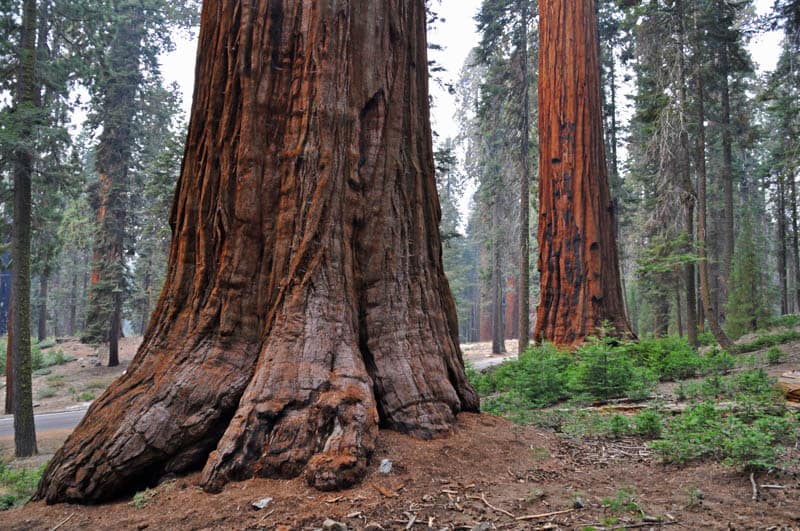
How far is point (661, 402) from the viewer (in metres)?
5.54

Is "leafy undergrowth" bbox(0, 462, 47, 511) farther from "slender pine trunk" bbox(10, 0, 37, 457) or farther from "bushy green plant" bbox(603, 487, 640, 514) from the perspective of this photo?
"bushy green plant" bbox(603, 487, 640, 514)

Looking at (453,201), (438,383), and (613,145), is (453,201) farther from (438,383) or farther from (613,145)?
(438,383)

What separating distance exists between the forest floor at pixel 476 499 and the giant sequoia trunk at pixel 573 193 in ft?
19.7

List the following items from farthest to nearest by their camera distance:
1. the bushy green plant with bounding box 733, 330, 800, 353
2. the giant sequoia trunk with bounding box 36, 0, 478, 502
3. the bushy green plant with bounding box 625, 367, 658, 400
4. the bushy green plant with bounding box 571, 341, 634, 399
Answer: the bushy green plant with bounding box 733, 330, 800, 353, the bushy green plant with bounding box 571, 341, 634, 399, the bushy green plant with bounding box 625, 367, 658, 400, the giant sequoia trunk with bounding box 36, 0, 478, 502

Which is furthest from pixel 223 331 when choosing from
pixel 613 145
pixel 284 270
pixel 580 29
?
pixel 613 145

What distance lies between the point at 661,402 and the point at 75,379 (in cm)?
2357

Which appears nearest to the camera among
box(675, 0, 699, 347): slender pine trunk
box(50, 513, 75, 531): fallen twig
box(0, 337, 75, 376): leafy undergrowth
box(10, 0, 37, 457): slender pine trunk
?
box(50, 513, 75, 531): fallen twig

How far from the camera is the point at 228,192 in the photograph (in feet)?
13.7

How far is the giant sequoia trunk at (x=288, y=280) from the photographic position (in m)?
3.44

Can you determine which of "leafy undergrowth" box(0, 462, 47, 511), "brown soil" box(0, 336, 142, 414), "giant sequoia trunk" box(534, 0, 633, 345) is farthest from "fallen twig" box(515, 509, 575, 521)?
"brown soil" box(0, 336, 142, 414)

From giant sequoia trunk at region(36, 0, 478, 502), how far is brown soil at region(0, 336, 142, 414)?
17599 mm

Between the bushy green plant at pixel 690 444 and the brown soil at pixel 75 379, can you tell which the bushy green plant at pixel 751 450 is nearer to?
the bushy green plant at pixel 690 444

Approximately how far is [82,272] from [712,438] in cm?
5242

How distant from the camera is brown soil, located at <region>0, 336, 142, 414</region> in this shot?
1884 centimetres
